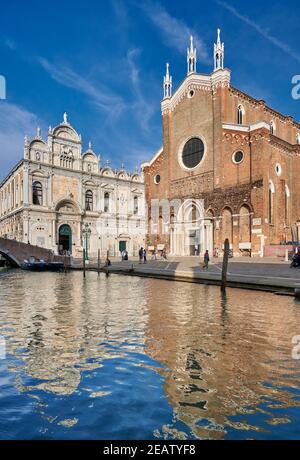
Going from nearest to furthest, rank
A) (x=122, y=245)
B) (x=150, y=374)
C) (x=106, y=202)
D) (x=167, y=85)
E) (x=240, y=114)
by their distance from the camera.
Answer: (x=150, y=374) < (x=240, y=114) < (x=167, y=85) < (x=106, y=202) < (x=122, y=245)

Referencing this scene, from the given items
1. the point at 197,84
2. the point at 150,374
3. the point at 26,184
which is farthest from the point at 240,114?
the point at 150,374

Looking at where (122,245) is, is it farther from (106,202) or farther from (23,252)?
(23,252)

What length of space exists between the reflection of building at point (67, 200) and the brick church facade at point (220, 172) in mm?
7532

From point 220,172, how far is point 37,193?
19.9 meters

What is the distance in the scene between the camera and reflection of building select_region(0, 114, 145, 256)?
112 feet

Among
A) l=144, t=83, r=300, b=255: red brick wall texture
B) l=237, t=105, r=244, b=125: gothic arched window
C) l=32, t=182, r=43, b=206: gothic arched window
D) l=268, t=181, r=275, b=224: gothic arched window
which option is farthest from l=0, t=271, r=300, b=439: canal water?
l=32, t=182, r=43, b=206: gothic arched window

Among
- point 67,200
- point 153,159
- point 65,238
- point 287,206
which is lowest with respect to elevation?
point 65,238

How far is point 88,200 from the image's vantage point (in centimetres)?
4000

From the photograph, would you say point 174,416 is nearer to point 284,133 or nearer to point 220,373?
point 220,373

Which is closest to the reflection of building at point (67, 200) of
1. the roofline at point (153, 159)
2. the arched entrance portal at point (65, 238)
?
the arched entrance portal at point (65, 238)

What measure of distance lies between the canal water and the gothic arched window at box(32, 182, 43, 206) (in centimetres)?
2805

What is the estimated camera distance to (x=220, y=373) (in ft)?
14.2
